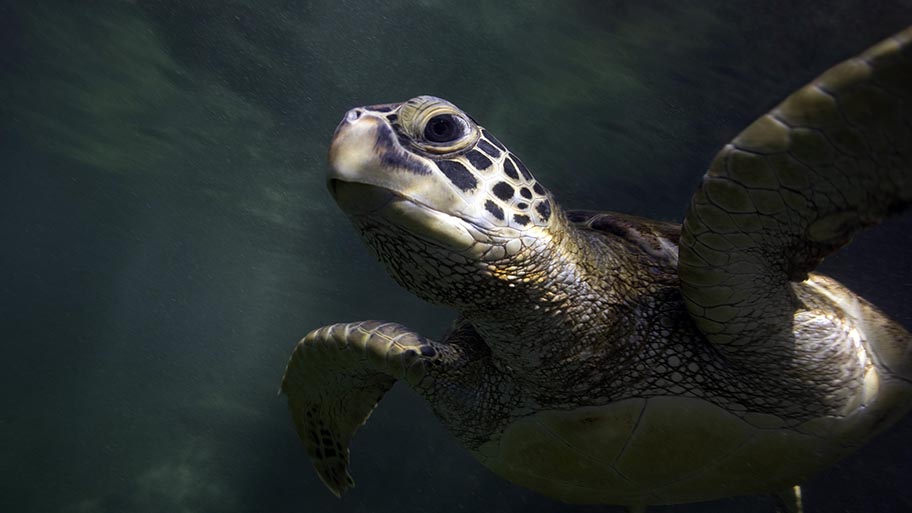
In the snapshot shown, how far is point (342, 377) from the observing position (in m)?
3.06

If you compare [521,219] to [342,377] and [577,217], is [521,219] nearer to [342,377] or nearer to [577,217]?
[577,217]

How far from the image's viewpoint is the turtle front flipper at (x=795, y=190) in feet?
4.23

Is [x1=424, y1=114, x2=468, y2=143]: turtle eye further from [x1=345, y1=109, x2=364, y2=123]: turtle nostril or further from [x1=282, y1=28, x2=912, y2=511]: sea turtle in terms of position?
[x1=345, y1=109, x2=364, y2=123]: turtle nostril

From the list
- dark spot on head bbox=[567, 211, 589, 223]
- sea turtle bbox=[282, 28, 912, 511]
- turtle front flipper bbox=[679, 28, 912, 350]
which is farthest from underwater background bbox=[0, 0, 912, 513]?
turtle front flipper bbox=[679, 28, 912, 350]

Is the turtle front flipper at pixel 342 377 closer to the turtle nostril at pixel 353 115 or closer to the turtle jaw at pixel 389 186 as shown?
the turtle jaw at pixel 389 186

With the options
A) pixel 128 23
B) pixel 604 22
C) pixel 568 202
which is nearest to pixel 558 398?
pixel 604 22

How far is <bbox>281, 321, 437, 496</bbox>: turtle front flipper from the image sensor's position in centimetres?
260

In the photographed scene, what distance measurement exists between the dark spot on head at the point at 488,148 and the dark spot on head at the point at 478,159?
2cm

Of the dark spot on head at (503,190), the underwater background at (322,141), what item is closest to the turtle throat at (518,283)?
the dark spot on head at (503,190)

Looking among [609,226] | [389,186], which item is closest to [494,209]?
[389,186]

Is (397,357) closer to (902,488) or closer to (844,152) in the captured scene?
(844,152)

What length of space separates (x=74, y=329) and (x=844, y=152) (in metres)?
49.1

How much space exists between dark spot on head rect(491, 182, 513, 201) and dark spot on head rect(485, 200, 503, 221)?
4 centimetres

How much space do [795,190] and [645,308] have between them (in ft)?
2.42
